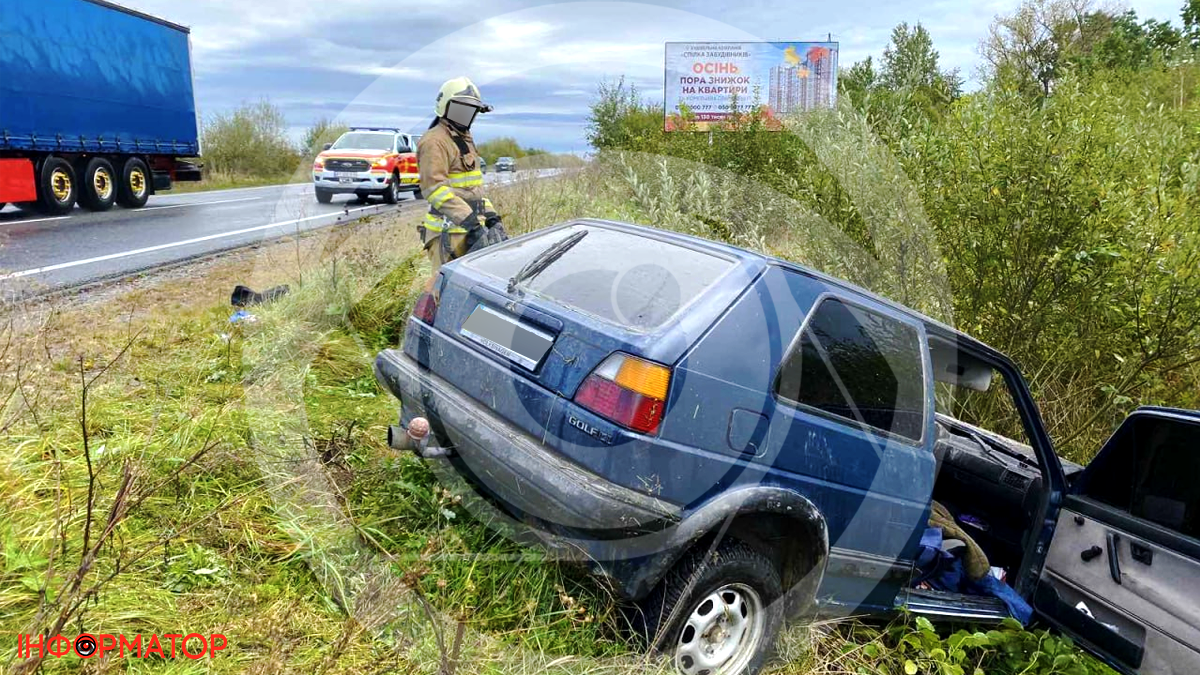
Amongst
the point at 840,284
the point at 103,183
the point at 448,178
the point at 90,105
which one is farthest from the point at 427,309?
the point at 103,183

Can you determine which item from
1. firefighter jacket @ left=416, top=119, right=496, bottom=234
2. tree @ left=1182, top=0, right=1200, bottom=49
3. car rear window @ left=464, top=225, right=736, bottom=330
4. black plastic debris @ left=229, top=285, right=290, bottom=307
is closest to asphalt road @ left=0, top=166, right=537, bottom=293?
black plastic debris @ left=229, top=285, right=290, bottom=307

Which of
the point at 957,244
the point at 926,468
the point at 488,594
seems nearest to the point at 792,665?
the point at 926,468

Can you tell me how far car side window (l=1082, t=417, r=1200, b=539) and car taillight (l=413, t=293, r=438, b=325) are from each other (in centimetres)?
309

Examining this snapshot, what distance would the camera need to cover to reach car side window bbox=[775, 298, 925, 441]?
8.50 feet

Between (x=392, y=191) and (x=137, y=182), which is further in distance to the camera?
(x=392, y=191)

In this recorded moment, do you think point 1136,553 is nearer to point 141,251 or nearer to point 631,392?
point 631,392

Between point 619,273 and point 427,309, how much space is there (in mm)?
1005

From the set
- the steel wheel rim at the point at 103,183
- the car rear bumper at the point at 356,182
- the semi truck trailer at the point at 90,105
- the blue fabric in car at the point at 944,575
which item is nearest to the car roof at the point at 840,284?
the blue fabric in car at the point at 944,575

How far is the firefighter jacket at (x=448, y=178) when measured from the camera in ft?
18.2

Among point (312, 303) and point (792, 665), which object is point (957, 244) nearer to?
point (792, 665)

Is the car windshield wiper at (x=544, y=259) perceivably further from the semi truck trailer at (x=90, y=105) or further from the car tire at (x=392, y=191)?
the car tire at (x=392, y=191)

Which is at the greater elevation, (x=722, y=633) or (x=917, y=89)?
(x=917, y=89)

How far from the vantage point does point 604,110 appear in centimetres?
1636

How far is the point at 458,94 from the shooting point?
5.55 m
